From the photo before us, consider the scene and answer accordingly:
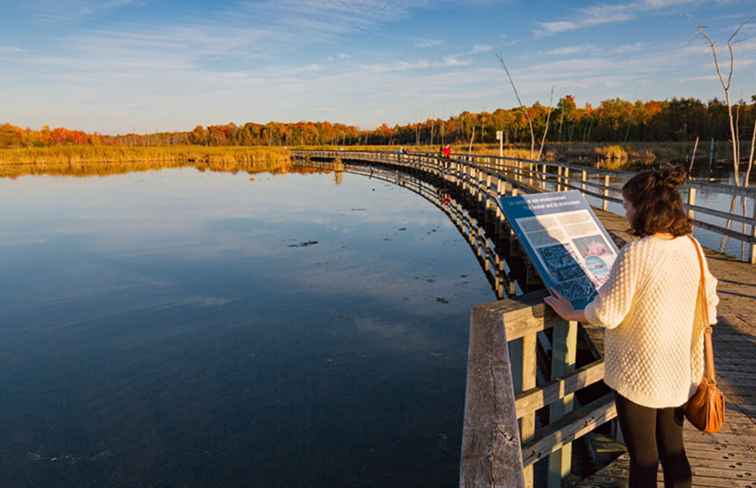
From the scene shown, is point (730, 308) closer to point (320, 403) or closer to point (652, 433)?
point (652, 433)

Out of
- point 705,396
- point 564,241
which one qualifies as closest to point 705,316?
point 705,396

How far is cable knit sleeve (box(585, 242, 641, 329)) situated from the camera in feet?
7.68

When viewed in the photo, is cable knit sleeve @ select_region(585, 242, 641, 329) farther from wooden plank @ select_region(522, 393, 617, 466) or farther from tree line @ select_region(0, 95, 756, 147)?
tree line @ select_region(0, 95, 756, 147)

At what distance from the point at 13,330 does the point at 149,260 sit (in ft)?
16.8

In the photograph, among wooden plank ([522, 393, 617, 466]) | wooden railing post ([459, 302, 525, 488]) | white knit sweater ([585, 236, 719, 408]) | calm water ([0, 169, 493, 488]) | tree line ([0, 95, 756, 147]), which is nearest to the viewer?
wooden railing post ([459, 302, 525, 488])

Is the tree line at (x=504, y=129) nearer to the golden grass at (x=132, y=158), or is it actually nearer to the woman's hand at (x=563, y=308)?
the golden grass at (x=132, y=158)

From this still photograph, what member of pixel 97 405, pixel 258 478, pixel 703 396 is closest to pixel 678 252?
pixel 703 396

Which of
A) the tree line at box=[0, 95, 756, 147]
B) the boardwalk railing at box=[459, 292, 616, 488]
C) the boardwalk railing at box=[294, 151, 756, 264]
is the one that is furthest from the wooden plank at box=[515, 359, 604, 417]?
the tree line at box=[0, 95, 756, 147]

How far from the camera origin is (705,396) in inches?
95.7

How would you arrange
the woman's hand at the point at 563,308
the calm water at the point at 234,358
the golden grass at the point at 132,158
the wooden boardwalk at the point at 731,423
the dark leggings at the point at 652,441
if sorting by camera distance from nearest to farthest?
the dark leggings at the point at 652,441, the woman's hand at the point at 563,308, the wooden boardwalk at the point at 731,423, the calm water at the point at 234,358, the golden grass at the point at 132,158

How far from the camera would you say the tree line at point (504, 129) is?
7625 cm

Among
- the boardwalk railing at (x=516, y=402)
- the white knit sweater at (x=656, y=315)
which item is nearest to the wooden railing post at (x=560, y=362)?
the boardwalk railing at (x=516, y=402)

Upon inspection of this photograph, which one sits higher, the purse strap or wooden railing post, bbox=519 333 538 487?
the purse strap

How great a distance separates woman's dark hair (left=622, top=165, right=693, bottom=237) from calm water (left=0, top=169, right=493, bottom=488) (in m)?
3.44
